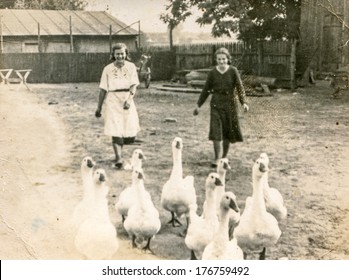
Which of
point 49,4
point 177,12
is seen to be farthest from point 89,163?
point 49,4

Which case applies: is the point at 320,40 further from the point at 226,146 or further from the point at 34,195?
the point at 34,195

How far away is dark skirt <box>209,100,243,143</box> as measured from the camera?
554cm

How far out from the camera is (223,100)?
5.52 metres

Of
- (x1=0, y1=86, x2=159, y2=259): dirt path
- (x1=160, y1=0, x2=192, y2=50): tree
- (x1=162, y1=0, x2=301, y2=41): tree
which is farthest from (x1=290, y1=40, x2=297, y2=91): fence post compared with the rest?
(x1=0, y1=86, x2=159, y2=259): dirt path

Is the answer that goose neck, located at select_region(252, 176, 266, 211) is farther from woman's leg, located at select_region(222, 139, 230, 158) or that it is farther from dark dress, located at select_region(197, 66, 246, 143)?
woman's leg, located at select_region(222, 139, 230, 158)

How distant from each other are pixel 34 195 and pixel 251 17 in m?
6.56

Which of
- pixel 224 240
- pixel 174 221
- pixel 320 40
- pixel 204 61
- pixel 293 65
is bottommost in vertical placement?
pixel 174 221

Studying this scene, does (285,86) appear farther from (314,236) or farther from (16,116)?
(314,236)

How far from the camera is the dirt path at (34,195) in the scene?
12.6ft

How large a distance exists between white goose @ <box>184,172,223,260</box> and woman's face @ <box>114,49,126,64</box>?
7.41 ft

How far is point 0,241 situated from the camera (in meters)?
3.92

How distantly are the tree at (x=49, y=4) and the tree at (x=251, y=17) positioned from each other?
5.34 ft

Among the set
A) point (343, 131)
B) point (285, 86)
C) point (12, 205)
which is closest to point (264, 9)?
point (285, 86)
